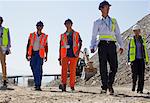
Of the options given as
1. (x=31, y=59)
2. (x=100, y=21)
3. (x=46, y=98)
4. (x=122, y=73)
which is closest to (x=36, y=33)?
(x=31, y=59)

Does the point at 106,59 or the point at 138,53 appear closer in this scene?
the point at 106,59

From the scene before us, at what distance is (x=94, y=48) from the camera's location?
927cm

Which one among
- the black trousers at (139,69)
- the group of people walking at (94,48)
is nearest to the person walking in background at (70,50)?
the group of people walking at (94,48)

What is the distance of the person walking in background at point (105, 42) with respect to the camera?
9273 millimetres

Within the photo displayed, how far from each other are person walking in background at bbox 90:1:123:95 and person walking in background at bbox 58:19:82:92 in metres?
1.51

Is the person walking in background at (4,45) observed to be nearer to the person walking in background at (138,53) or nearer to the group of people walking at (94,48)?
the group of people walking at (94,48)

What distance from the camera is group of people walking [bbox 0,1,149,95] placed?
9.32 metres

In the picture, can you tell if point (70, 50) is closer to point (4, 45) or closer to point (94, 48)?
point (94, 48)

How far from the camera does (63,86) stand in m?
10.8

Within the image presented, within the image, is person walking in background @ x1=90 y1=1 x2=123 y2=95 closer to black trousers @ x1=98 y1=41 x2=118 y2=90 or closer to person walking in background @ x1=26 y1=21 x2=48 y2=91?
black trousers @ x1=98 y1=41 x2=118 y2=90

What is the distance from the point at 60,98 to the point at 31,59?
140 inches

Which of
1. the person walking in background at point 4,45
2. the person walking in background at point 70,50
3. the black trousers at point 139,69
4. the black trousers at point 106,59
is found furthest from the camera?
the person walking in background at point 4,45

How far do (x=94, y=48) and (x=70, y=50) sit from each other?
5.46 feet

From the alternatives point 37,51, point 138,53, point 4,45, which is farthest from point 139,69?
point 4,45
